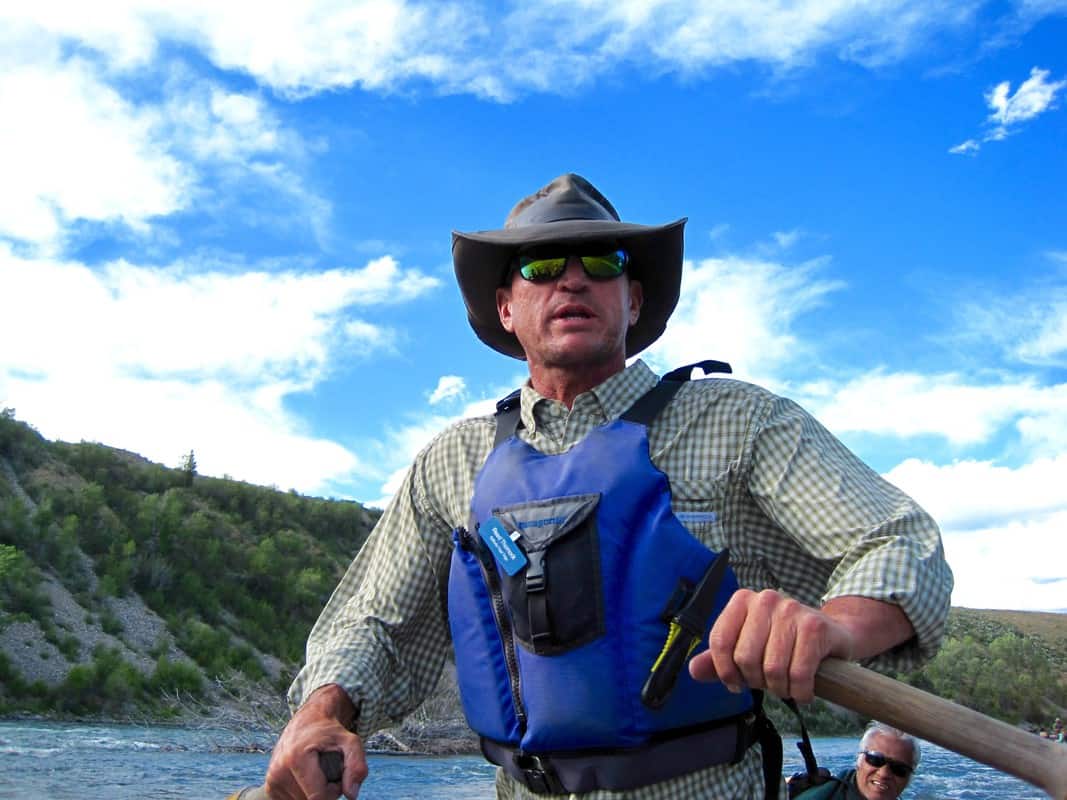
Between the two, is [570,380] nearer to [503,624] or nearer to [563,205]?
[563,205]

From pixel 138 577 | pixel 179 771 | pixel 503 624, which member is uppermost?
pixel 138 577

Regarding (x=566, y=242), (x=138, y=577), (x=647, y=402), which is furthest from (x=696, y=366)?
(x=138, y=577)

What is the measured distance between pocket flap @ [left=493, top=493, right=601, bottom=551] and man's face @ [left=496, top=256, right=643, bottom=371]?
1.17 ft

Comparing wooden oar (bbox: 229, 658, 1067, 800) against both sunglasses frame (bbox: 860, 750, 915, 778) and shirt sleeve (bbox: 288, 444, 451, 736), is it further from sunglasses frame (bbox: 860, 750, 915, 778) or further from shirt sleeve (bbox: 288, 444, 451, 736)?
sunglasses frame (bbox: 860, 750, 915, 778)

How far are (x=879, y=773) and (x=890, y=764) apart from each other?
0.07 metres

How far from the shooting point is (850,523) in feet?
5.27

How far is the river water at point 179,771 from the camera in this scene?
12562 millimetres

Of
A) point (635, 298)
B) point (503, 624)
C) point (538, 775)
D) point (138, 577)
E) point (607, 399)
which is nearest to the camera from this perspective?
point (538, 775)

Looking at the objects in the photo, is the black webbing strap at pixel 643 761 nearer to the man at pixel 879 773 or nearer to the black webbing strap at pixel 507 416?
the black webbing strap at pixel 507 416

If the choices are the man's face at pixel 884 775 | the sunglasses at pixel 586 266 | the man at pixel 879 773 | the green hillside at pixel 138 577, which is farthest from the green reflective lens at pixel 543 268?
the green hillside at pixel 138 577

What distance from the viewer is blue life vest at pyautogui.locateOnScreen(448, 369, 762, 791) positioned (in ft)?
5.34

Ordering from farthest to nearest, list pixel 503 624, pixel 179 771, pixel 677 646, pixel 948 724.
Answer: pixel 179 771 < pixel 503 624 < pixel 677 646 < pixel 948 724

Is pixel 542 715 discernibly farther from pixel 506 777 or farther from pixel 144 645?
pixel 144 645

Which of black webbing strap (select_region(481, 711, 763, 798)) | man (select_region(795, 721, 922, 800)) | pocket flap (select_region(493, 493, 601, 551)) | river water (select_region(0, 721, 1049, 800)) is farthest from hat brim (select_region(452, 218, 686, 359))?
river water (select_region(0, 721, 1049, 800))
